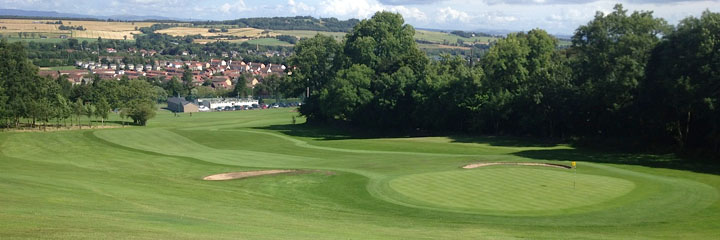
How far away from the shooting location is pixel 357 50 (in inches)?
3637

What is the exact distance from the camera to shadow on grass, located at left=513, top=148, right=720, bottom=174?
44.6 metres

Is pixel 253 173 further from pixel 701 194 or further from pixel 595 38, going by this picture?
pixel 595 38

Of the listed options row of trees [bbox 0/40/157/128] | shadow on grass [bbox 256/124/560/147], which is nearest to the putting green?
shadow on grass [bbox 256/124/560/147]

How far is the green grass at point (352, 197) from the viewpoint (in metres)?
22.5

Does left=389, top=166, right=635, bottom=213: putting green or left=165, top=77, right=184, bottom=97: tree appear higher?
A: left=389, top=166, right=635, bottom=213: putting green

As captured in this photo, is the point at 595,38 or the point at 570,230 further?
the point at 595,38

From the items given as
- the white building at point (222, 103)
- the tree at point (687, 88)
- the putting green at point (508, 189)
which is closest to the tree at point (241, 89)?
the white building at point (222, 103)

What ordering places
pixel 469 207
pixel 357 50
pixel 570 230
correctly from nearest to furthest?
pixel 570 230 → pixel 469 207 → pixel 357 50

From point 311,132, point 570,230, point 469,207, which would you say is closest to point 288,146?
point 311,132

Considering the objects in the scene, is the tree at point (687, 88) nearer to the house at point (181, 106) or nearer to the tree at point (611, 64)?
the tree at point (611, 64)

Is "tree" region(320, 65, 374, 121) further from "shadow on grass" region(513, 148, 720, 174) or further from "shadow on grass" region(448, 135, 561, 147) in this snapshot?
"shadow on grass" region(513, 148, 720, 174)

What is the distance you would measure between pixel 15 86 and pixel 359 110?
43.8 metres

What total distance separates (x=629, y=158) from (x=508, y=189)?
835 inches

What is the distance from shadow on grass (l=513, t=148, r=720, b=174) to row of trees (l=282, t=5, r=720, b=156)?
131 inches
